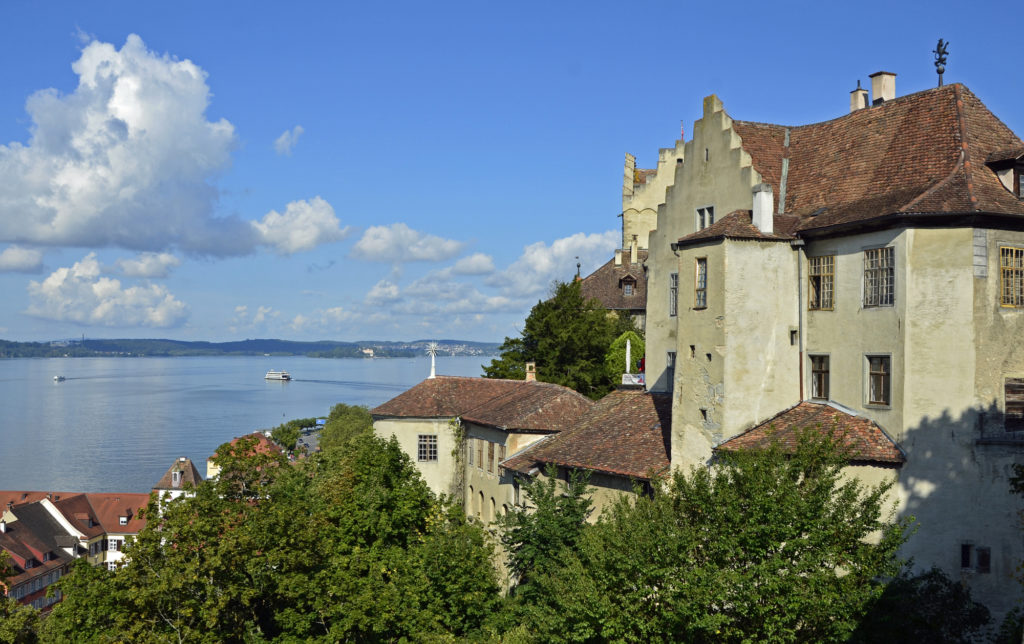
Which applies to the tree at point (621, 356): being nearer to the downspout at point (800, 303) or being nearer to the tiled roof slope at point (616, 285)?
the tiled roof slope at point (616, 285)

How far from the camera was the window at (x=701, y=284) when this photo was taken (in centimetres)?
2905

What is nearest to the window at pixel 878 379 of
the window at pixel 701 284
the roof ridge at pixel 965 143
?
the roof ridge at pixel 965 143

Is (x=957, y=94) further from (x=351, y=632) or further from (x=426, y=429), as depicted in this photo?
(x=426, y=429)

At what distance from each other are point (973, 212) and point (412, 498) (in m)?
25.2

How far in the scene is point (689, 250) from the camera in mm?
29547

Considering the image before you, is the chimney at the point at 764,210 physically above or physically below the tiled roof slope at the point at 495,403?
above

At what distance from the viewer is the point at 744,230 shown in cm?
2848

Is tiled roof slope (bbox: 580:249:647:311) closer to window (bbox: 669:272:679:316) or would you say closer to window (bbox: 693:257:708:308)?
window (bbox: 669:272:679:316)

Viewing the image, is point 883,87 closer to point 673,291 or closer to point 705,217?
point 705,217

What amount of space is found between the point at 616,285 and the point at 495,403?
23955 millimetres

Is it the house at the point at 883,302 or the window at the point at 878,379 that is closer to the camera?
the house at the point at 883,302

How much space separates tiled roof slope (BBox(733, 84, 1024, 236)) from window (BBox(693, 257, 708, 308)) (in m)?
3.16

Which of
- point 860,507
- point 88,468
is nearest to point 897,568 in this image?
point 860,507

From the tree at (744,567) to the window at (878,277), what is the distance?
6.32 meters
